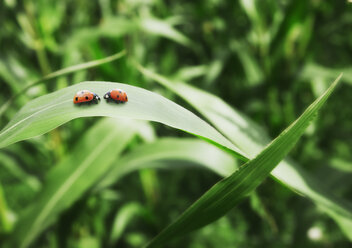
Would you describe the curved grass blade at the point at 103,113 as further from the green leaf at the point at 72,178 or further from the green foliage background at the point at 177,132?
the green leaf at the point at 72,178

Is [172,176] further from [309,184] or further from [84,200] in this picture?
[309,184]

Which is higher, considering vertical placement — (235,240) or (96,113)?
(235,240)

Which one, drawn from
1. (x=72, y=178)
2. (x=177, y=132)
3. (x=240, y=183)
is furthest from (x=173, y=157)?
(x=177, y=132)

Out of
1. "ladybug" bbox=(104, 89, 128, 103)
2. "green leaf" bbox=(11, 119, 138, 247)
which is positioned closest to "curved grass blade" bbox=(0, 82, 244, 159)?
"ladybug" bbox=(104, 89, 128, 103)

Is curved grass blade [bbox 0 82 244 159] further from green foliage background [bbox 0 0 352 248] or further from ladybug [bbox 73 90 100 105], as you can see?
green foliage background [bbox 0 0 352 248]

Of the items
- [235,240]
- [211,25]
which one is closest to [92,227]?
[235,240]

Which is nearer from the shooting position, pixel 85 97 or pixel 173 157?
pixel 85 97

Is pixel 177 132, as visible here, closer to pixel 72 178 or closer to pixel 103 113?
pixel 72 178
